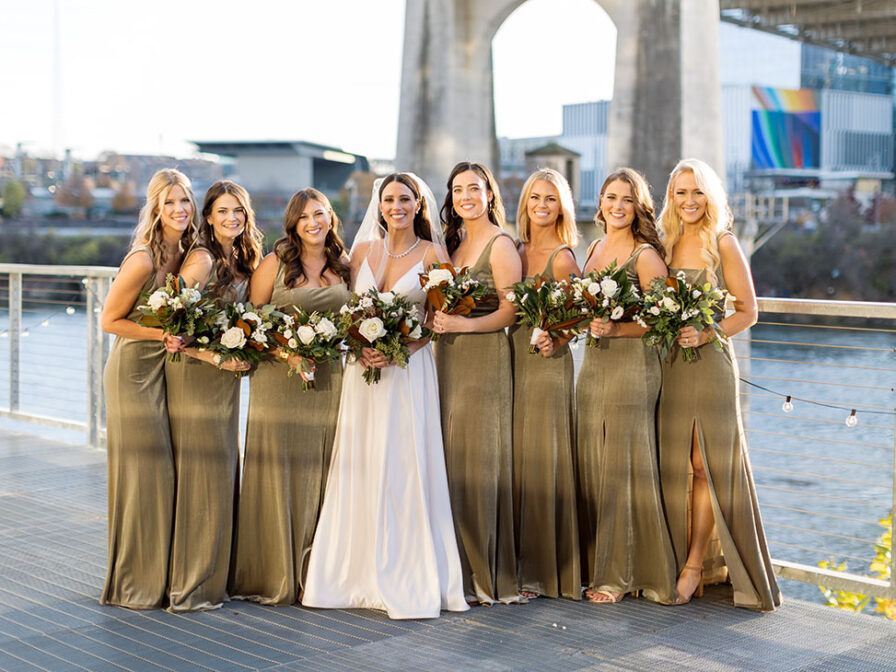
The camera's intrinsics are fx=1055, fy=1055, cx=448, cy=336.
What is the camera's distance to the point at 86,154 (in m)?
52.2

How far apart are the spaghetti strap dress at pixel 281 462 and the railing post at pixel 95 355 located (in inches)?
151

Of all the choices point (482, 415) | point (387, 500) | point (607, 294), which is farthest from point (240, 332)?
point (607, 294)

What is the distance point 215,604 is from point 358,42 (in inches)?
1737

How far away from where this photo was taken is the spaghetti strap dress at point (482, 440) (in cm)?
497

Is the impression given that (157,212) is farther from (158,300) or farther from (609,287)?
(609,287)

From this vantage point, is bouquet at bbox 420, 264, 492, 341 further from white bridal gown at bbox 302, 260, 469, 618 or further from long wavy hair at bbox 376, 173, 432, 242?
long wavy hair at bbox 376, 173, 432, 242

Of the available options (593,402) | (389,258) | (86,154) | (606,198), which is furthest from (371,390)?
(86,154)

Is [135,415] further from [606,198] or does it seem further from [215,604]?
[606,198]

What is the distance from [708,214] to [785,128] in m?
70.1

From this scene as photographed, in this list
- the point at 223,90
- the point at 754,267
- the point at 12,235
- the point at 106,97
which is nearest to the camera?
the point at 754,267

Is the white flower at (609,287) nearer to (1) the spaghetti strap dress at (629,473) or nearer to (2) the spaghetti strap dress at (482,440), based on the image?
(1) the spaghetti strap dress at (629,473)

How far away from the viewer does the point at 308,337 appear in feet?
15.3

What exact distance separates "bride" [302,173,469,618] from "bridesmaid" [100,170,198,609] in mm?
760

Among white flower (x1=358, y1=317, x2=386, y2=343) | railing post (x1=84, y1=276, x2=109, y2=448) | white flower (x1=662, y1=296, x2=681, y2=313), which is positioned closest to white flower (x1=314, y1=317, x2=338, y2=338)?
white flower (x1=358, y1=317, x2=386, y2=343)
